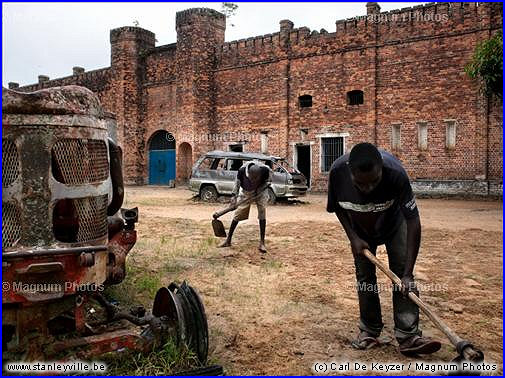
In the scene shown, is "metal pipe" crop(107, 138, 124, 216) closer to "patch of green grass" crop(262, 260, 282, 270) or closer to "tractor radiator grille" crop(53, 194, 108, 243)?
"tractor radiator grille" crop(53, 194, 108, 243)

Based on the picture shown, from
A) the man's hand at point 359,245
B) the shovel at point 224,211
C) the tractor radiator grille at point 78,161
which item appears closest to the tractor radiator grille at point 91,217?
the tractor radiator grille at point 78,161

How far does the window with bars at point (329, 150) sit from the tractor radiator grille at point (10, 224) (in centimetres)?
1835

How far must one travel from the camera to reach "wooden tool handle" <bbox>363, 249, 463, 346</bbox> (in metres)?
3.10

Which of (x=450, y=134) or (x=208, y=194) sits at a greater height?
(x=450, y=134)

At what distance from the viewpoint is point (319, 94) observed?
819 inches

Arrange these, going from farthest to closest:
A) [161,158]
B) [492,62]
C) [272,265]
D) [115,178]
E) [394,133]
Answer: [161,158], [394,133], [492,62], [272,265], [115,178]

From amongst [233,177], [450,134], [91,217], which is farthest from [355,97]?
[91,217]

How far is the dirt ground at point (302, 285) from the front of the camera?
12.5 ft

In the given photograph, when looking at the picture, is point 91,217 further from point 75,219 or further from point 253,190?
point 253,190

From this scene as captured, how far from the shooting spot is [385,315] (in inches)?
183

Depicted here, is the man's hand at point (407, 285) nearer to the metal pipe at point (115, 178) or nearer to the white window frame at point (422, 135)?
the metal pipe at point (115, 178)

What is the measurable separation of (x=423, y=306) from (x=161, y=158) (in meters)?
24.5

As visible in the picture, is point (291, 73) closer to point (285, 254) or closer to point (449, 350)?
point (285, 254)

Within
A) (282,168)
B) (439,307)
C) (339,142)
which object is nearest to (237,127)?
(339,142)
